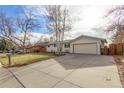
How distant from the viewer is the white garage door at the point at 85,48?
42.5 feet

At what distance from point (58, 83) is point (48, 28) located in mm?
10878

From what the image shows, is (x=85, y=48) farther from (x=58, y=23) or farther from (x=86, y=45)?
(x=58, y=23)

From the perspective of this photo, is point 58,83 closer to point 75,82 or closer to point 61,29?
point 75,82

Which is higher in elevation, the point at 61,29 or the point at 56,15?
the point at 56,15

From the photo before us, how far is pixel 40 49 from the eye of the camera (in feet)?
81.8

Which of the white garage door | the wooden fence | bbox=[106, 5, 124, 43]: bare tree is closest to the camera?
bbox=[106, 5, 124, 43]: bare tree

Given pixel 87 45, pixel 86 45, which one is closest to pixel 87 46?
pixel 87 45

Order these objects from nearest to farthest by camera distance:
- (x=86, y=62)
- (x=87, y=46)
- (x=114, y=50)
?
(x=86, y=62) < (x=114, y=50) < (x=87, y=46)

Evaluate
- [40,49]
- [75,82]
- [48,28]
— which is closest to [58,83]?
[75,82]

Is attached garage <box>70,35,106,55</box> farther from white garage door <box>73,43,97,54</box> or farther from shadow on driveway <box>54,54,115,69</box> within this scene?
shadow on driveway <box>54,54,115,69</box>

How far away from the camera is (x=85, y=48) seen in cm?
1382

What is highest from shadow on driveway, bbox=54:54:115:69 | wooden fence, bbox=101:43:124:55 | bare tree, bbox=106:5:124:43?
bare tree, bbox=106:5:124:43

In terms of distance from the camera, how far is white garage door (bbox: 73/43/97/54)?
42.5 feet

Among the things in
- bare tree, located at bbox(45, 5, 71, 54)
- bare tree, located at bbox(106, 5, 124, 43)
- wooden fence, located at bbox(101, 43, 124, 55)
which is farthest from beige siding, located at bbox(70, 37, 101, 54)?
bare tree, located at bbox(106, 5, 124, 43)
